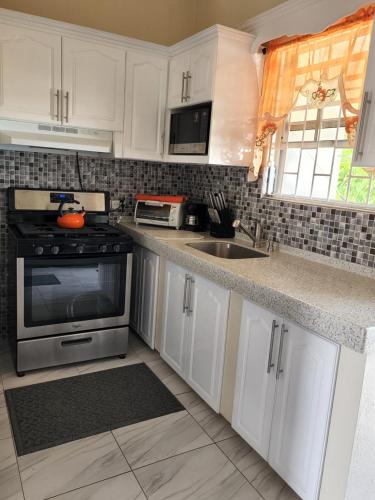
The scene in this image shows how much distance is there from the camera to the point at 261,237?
109 inches

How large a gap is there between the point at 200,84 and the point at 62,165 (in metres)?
1.20

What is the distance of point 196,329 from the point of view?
2.35 meters

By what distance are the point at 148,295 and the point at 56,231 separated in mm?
775

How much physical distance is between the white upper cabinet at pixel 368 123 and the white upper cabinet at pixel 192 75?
1130mm

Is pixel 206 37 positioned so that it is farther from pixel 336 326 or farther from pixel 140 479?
pixel 140 479

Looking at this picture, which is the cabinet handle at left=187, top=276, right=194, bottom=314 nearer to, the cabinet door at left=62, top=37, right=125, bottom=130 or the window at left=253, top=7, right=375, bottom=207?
the window at left=253, top=7, right=375, bottom=207

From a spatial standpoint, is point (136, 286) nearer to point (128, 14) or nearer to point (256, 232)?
point (256, 232)

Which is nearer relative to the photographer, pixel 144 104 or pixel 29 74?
pixel 29 74

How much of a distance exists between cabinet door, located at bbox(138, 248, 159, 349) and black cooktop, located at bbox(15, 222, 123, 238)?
29 cm

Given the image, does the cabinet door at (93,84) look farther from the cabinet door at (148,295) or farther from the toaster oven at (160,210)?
the cabinet door at (148,295)

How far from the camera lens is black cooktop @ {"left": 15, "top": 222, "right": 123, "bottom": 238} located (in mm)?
2582

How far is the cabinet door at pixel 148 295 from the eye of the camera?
9.25 ft

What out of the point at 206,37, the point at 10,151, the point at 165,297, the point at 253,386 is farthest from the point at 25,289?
the point at 206,37

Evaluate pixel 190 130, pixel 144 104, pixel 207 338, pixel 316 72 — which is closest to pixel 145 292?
pixel 207 338
